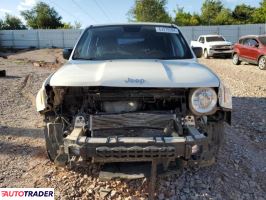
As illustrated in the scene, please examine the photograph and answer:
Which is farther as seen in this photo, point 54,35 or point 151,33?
point 54,35

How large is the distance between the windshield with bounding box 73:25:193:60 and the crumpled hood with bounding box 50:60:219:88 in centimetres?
72

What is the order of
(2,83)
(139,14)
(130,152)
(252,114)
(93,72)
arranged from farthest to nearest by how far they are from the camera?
1. (139,14)
2. (2,83)
3. (252,114)
4. (93,72)
5. (130,152)

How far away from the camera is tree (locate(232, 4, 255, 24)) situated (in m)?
56.7

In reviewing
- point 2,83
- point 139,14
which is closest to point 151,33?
point 2,83

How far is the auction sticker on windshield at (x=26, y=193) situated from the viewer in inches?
153

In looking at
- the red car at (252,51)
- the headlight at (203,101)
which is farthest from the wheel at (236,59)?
the headlight at (203,101)

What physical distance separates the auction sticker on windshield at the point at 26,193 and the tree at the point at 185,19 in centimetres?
5176

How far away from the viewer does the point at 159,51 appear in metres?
5.13

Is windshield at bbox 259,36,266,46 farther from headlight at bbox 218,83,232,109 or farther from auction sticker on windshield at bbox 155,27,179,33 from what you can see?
headlight at bbox 218,83,232,109

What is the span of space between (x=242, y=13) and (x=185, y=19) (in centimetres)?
904

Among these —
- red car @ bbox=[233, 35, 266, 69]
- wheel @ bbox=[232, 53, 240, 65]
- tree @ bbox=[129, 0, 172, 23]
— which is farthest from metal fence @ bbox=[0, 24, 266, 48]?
red car @ bbox=[233, 35, 266, 69]

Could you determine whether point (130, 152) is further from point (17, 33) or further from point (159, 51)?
point (17, 33)

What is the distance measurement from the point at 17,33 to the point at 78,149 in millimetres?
36905

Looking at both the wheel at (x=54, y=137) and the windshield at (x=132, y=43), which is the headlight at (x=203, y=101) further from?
the wheel at (x=54, y=137)
